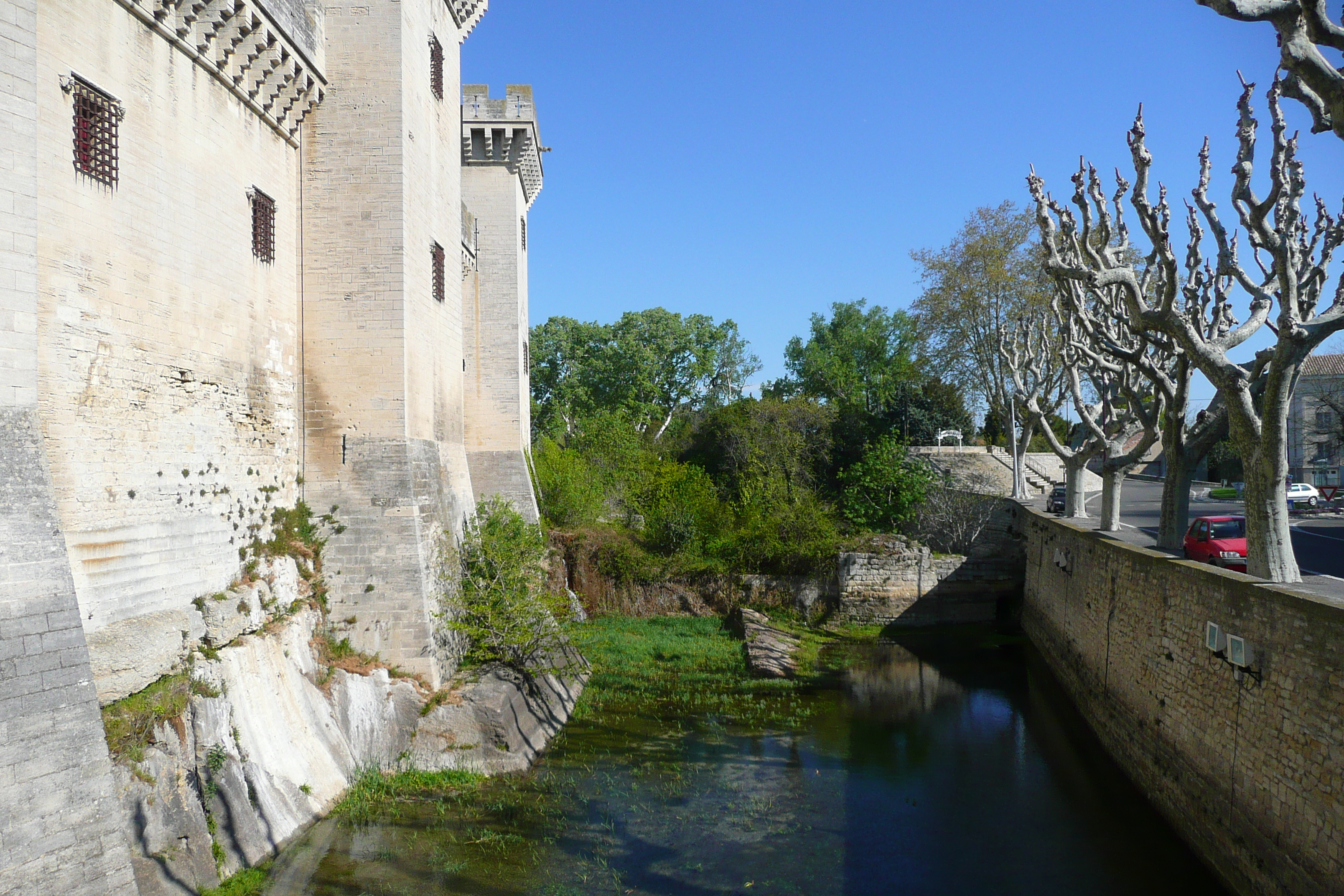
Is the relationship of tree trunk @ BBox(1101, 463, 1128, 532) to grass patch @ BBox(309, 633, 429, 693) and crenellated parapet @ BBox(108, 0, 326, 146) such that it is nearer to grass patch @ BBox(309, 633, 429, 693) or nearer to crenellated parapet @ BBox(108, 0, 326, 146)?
grass patch @ BBox(309, 633, 429, 693)

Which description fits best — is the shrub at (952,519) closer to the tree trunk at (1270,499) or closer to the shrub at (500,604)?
the shrub at (500,604)

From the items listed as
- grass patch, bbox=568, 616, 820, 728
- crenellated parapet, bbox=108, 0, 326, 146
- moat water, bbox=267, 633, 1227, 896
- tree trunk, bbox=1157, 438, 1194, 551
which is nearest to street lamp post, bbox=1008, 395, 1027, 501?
grass patch, bbox=568, 616, 820, 728

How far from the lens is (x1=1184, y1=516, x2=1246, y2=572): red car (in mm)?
13094

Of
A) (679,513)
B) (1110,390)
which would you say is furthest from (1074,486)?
(679,513)

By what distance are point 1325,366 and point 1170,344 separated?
1563 inches

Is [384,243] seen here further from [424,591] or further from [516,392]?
[516,392]

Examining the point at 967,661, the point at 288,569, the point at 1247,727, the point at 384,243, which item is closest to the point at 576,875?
the point at 288,569

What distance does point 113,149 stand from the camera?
7.97 m

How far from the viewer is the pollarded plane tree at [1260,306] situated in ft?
26.9

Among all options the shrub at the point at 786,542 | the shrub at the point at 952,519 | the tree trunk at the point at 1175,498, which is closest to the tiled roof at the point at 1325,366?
the shrub at the point at 952,519

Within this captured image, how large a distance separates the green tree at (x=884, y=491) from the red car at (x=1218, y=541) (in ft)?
33.6

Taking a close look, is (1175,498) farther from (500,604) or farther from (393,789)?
(393,789)

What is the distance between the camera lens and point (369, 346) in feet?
38.0

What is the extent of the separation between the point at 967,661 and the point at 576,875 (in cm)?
1258
